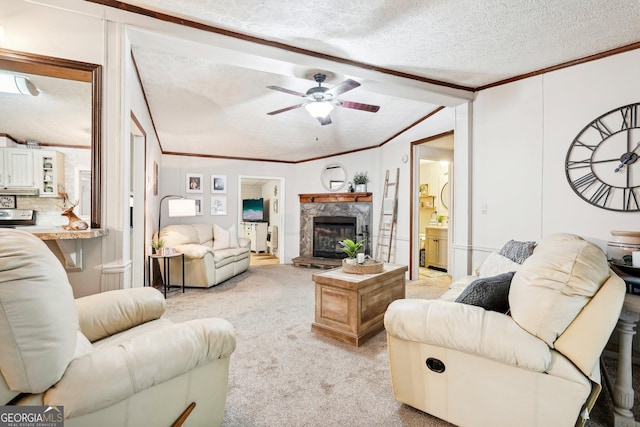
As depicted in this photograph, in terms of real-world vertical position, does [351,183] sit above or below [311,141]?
below

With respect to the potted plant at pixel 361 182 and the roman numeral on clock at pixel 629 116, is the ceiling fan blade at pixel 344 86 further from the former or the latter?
the potted plant at pixel 361 182

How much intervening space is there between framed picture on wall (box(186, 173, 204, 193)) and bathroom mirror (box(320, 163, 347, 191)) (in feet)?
8.09

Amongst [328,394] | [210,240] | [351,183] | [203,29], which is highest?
[203,29]

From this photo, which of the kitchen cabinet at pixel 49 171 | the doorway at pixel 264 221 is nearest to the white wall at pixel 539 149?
the kitchen cabinet at pixel 49 171

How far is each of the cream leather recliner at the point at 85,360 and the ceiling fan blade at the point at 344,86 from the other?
6.76 feet

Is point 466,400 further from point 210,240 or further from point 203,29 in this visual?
point 210,240

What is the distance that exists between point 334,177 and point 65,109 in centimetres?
493

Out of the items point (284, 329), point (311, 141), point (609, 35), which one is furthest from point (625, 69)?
point (311, 141)

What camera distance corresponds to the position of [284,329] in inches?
115

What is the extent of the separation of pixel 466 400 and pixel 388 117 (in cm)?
383

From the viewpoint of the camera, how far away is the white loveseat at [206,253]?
435cm

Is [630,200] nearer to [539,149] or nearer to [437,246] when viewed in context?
[539,149]

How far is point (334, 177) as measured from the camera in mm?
6461

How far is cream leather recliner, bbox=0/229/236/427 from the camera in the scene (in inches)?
34.1
